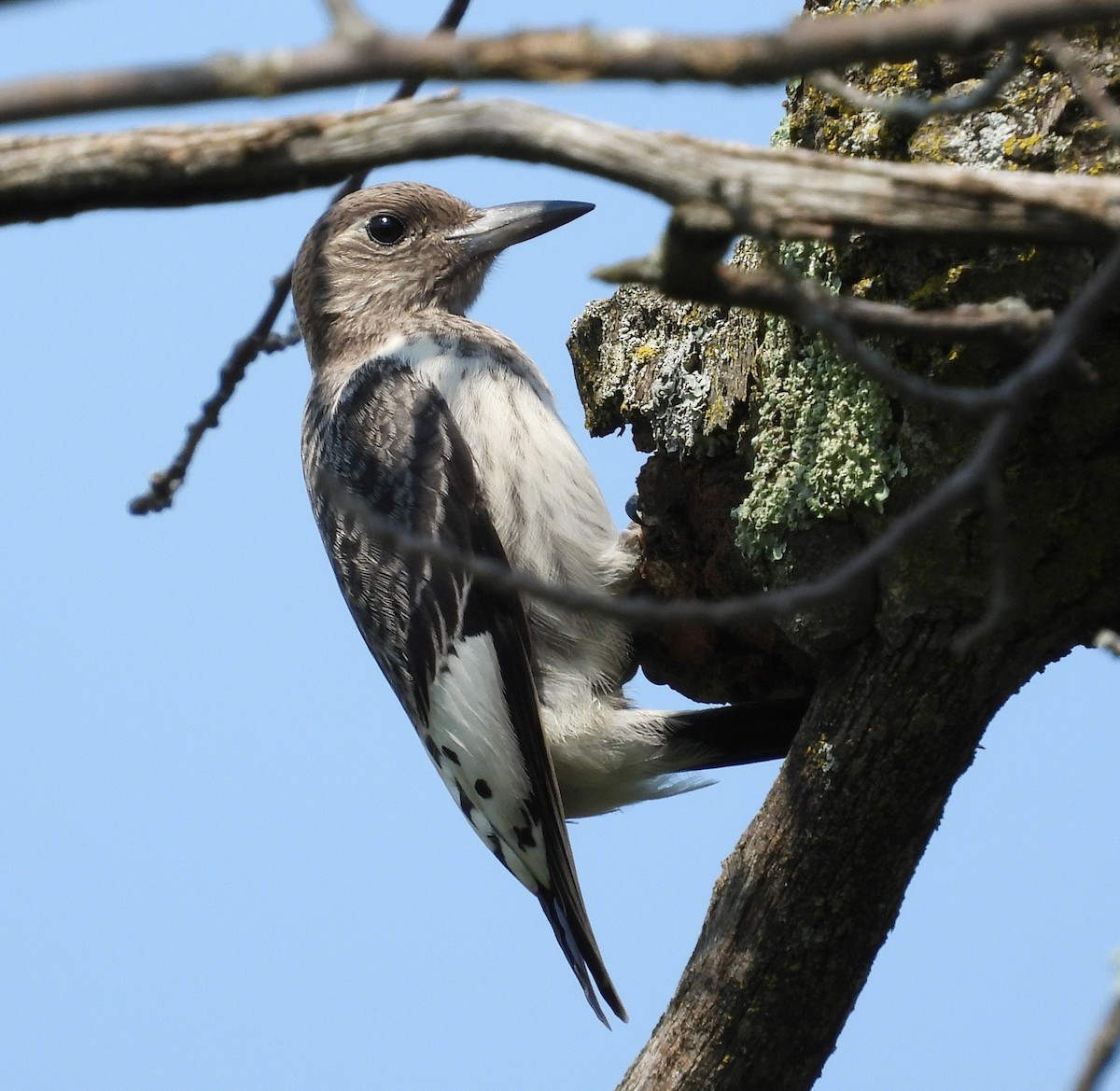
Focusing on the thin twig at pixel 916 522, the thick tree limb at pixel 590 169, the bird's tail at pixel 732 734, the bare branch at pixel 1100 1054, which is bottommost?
the bare branch at pixel 1100 1054

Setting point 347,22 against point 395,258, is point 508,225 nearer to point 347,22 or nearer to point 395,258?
point 395,258

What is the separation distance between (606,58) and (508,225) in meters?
3.27

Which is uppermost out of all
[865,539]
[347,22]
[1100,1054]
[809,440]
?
[809,440]

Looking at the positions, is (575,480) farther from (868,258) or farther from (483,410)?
(868,258)

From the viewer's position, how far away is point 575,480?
Result: 4.07 meters

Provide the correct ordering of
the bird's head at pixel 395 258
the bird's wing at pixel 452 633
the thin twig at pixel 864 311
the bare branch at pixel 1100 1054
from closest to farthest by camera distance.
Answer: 1. the bare branch at pixel 1100 1054
2. the thin twig at pixel 864 311
3. the bird's wing at pixel 452 633
4. the bird's head at pixel 395 258

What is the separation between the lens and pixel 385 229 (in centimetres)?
500

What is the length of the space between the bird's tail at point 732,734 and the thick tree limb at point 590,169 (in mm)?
1919

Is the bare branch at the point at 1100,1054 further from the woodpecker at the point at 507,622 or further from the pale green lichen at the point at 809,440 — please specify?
the woodpecker at the point at 507,622

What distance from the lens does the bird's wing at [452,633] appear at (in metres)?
3.97

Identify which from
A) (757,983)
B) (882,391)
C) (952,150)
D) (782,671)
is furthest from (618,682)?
(952,150)

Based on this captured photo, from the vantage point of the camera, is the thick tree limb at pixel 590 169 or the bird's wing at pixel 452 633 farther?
the bird's wing at pixel 452 633

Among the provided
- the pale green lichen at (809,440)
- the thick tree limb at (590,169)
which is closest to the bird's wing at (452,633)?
the pale green lichen at (809,440)

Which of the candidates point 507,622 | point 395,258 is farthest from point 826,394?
point 395,258
